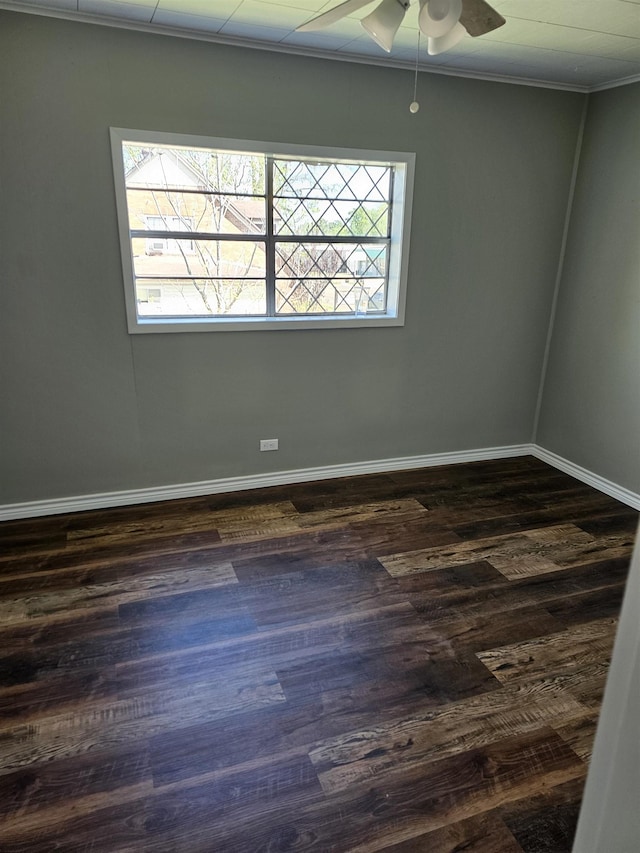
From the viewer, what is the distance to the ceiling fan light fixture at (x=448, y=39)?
6.57 ft

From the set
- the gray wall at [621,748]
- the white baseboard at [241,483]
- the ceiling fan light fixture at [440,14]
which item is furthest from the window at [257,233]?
the gray wall at [621,748]

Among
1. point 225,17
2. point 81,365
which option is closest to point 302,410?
point 81,365

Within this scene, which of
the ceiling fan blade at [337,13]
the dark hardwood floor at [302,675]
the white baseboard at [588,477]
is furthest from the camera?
the white baseboard at [588,477]

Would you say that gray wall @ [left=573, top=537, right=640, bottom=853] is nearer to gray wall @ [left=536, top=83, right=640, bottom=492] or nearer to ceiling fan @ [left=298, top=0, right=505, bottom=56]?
ceiling fan @ [left=298, top=0, right=505, bottom=56]

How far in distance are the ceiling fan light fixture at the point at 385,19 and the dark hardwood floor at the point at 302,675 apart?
2.36 meters

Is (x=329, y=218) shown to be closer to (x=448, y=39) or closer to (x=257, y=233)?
(x=257, y=233)

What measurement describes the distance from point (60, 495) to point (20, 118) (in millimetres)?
2073

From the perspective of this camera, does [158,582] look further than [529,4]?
Yes

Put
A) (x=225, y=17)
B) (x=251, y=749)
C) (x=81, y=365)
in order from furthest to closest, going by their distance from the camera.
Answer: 1. (x=81, y=365)
2. (x=225, y=17)
3. (x=251, y=749)

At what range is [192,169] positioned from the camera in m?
3.25

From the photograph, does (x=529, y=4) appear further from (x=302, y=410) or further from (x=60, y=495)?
(x=60, y=495)

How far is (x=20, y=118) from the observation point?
9.20ft

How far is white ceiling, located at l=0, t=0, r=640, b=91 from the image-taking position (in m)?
2.51

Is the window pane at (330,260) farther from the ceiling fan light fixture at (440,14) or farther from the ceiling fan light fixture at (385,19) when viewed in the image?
the ceiling fan light fixture at (440,14)
